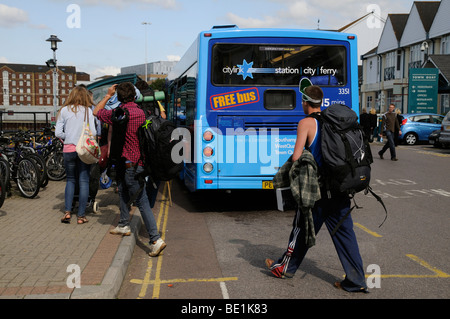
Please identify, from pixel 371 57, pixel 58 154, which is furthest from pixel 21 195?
pixel 371 57

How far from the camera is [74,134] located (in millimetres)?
6816

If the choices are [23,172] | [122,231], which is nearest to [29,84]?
[23,172]

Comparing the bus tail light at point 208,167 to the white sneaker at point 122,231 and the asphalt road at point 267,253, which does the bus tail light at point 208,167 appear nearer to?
the asphalt road at point 267,253

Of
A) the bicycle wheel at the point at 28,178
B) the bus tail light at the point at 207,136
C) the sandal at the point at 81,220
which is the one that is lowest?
the sandal at the point at 81,220

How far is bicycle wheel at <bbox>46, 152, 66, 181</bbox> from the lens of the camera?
11.1 meters

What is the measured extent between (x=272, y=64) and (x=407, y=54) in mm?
43616

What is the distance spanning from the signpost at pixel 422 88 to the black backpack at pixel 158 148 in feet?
91.8

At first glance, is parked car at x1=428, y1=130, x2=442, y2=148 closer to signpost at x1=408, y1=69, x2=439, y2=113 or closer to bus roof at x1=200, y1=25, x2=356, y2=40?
signpost at x1=408, y1=69, x2=439, y2=113

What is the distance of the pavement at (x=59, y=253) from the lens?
4.14 m

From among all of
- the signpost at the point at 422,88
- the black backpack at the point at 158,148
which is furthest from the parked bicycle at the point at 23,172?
the signpost at the point at 422,88

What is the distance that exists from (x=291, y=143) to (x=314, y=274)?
11.3 ft

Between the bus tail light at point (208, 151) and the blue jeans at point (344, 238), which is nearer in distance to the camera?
the blue jeans at point (344, 238)

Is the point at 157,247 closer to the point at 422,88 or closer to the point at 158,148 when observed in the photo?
the point at 158,148
